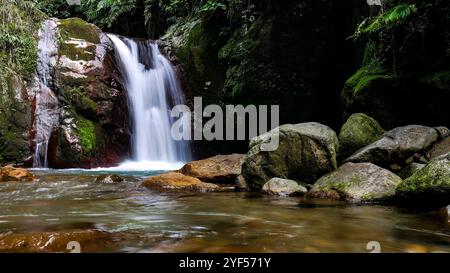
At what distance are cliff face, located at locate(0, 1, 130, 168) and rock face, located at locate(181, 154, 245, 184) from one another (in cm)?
439

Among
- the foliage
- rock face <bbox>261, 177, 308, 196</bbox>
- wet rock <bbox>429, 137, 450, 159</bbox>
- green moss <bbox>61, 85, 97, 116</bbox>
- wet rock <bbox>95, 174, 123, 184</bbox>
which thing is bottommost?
wet rock <bbox>95, 174, 123, 184</bbox>

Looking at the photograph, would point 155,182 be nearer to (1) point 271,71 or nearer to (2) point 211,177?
(2) point 211,177

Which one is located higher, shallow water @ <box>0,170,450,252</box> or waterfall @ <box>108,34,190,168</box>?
waterfall @ <box>108,34,190,168</box>

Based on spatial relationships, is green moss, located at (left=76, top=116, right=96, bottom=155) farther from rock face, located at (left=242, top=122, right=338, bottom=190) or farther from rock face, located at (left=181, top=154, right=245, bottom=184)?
rock face, located at (left=242, top=122, right=338, bottom=190)

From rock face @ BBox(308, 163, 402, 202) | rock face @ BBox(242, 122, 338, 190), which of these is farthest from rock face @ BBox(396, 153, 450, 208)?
rock face @ BBox(242, 122, 338, 190)

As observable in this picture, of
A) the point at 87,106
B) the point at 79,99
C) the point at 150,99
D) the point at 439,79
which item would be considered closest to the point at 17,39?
the point at 79,99

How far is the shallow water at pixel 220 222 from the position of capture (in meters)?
3.29

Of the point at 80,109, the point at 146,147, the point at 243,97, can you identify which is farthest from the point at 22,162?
the point at 243,97

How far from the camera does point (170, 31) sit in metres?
16.2

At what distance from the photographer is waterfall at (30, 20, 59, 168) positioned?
1105 centimetres

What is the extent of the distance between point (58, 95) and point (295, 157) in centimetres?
792

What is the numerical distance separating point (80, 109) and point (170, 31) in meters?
5.86

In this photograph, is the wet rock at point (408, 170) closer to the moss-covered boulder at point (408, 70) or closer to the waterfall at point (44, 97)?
the moss-covered boulder at point (408, 70)

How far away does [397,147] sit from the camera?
6363 millimetres
